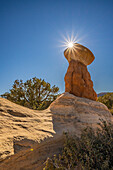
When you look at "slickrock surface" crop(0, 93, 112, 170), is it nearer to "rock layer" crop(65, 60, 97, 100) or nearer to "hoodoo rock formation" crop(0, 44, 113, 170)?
"hoodoo rock formation" crop(0, 44, 113, 170)

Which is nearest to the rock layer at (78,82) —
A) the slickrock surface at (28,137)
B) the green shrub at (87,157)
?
the slickrock surface at (28,137)

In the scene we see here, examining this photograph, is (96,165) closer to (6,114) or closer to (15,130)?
(15,130)

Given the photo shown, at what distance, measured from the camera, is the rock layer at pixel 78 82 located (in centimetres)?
680

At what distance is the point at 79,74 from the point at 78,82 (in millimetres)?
695

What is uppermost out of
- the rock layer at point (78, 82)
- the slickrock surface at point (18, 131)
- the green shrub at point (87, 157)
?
the rock layer at point (78, 82)

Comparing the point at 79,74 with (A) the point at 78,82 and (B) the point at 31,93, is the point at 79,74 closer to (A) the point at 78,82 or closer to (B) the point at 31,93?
(A) the point at 78,82

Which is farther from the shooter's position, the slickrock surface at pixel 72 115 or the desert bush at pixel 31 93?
the desert bush at pixel 31 93

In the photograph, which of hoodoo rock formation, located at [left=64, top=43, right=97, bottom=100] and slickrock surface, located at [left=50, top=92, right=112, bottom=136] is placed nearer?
slickrock surface, located at [left=50, top=92, right=112, bottom=136]

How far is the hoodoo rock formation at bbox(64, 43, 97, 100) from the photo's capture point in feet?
22.5

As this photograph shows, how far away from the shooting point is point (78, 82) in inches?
273

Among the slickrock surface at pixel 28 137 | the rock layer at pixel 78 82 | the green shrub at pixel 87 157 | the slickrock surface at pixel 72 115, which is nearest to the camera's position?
the green shrub at pixel 87 157

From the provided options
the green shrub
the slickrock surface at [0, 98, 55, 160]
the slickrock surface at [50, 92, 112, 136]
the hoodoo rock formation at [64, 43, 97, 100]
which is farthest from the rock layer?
the green shrub

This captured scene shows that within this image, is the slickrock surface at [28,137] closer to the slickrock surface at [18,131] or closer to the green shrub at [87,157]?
the slickrock surface at [18,131]

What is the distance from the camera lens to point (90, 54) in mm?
8562
